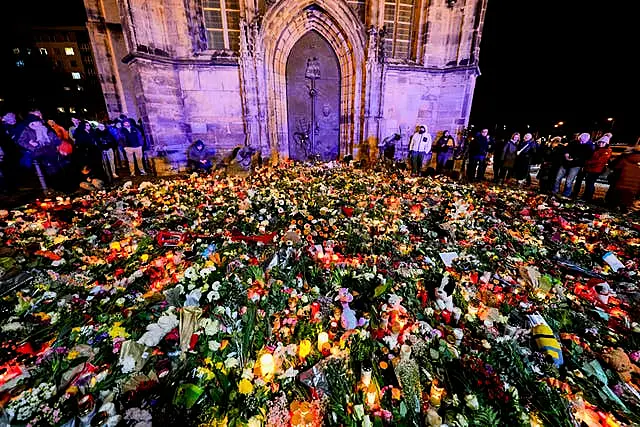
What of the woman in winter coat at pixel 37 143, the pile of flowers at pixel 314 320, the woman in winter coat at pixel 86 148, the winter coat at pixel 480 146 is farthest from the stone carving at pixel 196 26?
the winter coat at pixel 480 146

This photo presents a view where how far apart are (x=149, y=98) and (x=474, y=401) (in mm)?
11515

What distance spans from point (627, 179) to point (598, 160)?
0.78 metres

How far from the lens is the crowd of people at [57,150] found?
616cm

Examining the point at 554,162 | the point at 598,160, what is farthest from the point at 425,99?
the point at 598,160

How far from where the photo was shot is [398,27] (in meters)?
11.5

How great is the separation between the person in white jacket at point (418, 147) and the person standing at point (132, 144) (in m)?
10.2

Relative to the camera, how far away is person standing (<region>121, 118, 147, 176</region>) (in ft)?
28.8

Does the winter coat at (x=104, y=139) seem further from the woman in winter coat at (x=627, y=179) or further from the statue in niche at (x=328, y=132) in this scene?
the woman in winter coat at (x=627, y=179)

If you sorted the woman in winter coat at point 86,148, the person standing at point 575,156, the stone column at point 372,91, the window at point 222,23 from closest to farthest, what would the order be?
the person standing at point 575,156 < the woman in winter coat at point 86,148 < the window at point 222,23 < the stone column at point 372,91

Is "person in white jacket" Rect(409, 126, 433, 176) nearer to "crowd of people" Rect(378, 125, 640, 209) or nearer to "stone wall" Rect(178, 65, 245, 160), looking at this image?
"crowd of people" Rect(378, 125, 640, 209)

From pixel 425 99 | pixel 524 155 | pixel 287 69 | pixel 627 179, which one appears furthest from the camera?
pixel 425 99

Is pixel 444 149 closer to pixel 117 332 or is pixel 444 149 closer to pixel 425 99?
pixel 425 99

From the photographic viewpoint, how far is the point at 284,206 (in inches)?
246

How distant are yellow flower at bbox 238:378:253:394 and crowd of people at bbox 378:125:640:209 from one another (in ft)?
30.8
